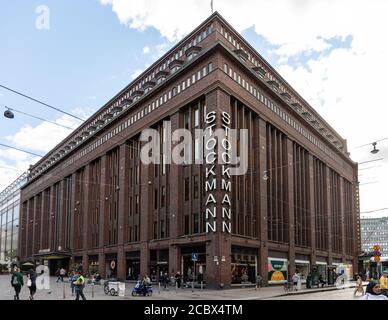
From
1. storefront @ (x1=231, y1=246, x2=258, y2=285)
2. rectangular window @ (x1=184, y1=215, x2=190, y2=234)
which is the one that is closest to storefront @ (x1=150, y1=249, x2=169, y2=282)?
rectangular window @ (x1=184, y1=215, x2=190, y2=234)

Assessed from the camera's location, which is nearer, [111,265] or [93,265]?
[111,265]

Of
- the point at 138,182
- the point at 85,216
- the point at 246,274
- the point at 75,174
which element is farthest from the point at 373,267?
the point at 75,174

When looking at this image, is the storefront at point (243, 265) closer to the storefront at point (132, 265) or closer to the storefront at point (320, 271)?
the storefront at point (320, 271)

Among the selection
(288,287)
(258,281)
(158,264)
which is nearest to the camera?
(288,287)

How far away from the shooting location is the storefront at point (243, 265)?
44.7 metres

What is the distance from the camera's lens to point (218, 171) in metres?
43.6

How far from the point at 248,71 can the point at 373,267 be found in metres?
25.1

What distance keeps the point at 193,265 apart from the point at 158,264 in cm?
633

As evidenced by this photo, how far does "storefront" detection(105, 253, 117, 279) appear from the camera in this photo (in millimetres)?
60519

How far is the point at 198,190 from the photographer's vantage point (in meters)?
46.2

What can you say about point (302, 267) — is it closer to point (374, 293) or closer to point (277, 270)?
Result: point (277, 270)

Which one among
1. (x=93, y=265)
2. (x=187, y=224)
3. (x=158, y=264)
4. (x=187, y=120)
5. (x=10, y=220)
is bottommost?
(x=93, y=265)

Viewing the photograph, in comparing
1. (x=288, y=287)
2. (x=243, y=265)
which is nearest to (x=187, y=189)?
(x=243, y=265)

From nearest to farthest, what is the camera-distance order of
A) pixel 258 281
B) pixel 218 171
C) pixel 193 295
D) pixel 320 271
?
pixel 193 295 < pixel 218 171 < pixel 258 281 < pixel 320 271
